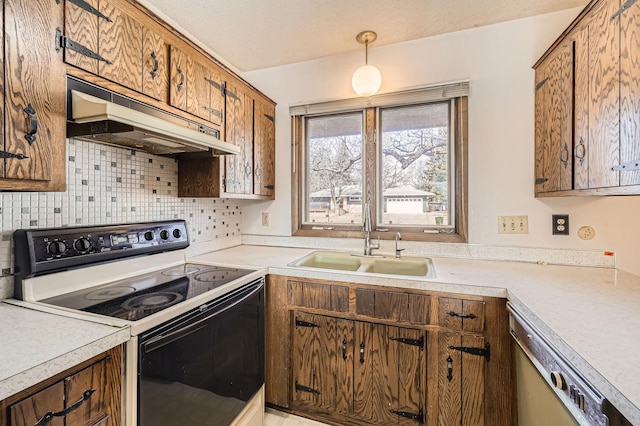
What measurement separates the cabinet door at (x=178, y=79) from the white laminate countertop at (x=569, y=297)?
961 millimetres

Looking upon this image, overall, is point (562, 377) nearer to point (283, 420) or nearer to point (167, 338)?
point (167, 338)

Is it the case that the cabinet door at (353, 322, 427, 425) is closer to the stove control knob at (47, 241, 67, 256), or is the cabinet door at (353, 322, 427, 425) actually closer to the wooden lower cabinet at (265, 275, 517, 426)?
the wooden lower cabinet at (265, 275, 517, 426)

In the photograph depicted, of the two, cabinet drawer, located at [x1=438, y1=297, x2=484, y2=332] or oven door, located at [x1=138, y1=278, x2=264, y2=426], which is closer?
oven door, located at [x1=138, y1=278, x2=264, y2=426]

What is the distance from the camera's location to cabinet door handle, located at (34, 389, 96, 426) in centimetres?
69

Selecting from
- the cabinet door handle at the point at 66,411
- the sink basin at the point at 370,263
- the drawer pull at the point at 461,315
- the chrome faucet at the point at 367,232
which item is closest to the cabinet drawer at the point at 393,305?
the drawer pull at the point at 461,315

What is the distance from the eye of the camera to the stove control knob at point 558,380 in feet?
2.66

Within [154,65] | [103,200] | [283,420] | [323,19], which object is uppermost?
[323,19]

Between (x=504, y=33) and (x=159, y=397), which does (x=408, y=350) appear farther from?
(x=504, y=33)

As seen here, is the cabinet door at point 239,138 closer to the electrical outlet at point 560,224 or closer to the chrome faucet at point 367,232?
the chrome faucet at point 367,232

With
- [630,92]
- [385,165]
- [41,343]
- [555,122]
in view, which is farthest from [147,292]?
[555,122]

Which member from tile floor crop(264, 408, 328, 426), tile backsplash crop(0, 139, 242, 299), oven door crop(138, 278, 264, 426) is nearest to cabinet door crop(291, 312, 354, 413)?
tile floor crop(264, 408, 328, 426)

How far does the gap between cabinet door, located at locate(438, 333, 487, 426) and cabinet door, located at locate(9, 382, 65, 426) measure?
143 cm

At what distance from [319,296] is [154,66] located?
143 centimetres

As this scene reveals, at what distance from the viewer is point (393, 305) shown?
1.44m
